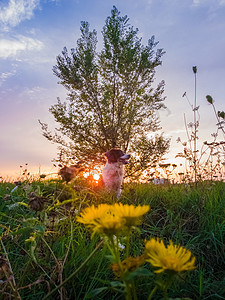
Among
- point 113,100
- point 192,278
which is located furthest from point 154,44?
point 192,278

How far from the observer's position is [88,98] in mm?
12914

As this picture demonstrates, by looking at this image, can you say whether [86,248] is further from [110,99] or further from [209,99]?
[110,99]

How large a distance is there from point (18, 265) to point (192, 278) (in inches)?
57.6

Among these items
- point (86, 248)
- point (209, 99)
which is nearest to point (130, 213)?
point (86, 248)

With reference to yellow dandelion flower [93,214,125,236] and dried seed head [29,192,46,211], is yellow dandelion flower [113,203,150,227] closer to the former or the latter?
yellow dandelion flower [93,214,125,236]

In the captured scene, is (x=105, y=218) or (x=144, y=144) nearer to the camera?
(x=105, y=218)

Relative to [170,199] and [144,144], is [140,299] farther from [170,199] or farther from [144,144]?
[144,144]

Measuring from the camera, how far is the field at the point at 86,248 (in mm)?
1601

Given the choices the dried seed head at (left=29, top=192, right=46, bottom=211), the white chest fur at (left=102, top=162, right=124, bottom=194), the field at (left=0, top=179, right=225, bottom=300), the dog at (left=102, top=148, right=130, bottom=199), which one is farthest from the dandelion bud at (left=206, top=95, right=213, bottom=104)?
the dried seed head at (left=29, top=192, right=46, bottom=211)

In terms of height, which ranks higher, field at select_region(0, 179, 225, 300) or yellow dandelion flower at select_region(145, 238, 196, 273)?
yellow dandelion flower at select_region(145, 238, 196, 273)

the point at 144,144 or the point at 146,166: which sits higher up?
the point at 144,144

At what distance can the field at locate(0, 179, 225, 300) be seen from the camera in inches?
63.0

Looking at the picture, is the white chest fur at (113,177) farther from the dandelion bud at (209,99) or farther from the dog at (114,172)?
the dandelion bud at (209,99)

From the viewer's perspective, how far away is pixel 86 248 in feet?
8.00
